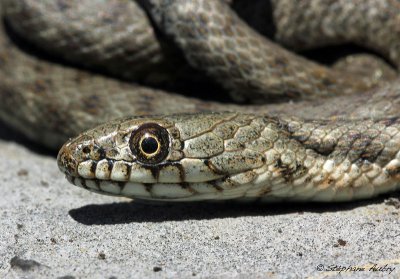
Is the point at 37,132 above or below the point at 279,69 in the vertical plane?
below

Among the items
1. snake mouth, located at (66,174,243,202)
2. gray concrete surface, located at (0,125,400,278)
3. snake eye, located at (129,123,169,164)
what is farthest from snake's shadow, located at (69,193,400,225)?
snake eye, located at (129,123,169,164)

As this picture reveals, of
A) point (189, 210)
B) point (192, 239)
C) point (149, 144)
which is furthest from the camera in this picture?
point (189, 210)

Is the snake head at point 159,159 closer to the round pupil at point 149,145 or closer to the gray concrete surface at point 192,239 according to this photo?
the round pupil at point 149,145

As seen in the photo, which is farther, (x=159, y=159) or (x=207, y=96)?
(x=207, y=96)

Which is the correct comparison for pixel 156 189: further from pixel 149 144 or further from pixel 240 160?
pixel 240 160

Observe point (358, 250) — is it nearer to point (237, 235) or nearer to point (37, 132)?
point (237, 235)

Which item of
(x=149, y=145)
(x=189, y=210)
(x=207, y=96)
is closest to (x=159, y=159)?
(x=149, y=145)

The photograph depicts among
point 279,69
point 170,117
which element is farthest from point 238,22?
point 170,117

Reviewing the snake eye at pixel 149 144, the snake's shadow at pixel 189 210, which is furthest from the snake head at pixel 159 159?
the snake's shadow at pixel 189 210
